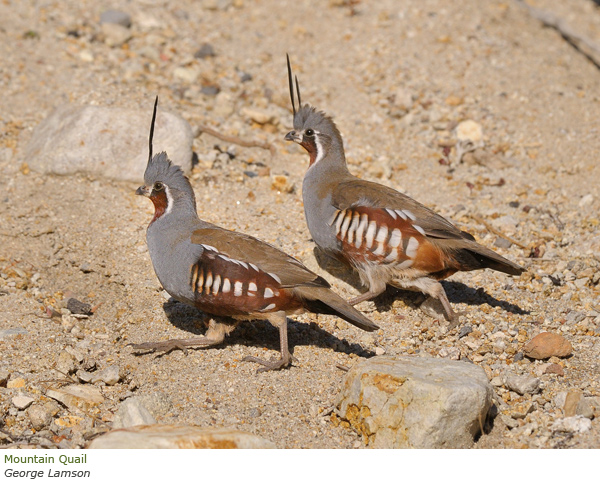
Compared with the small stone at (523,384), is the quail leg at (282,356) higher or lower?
lower

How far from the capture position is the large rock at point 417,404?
5527 mm

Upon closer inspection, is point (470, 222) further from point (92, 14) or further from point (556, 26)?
point (92, 14)

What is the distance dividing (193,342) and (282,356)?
0.87m

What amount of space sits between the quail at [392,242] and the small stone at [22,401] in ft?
10.7

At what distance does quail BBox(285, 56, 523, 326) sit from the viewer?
7.62 metres

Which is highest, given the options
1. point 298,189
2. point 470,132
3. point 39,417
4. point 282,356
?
point 470,132

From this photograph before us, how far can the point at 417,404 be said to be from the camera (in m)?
5.57

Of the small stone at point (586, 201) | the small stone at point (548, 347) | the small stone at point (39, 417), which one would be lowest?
the small stone at point (39, 417)

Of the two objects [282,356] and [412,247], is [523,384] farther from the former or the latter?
[282,356]

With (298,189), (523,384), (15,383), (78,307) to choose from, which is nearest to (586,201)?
(298,189)

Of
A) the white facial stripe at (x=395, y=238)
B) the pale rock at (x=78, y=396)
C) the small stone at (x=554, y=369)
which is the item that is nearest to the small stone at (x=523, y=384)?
the small stone at (x=554, y=369)

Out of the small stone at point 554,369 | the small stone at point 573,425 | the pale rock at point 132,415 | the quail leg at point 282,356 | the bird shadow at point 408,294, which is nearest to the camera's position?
the small stone at point 573,425

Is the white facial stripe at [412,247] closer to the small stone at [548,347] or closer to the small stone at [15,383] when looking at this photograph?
the small stone at [548,347]
